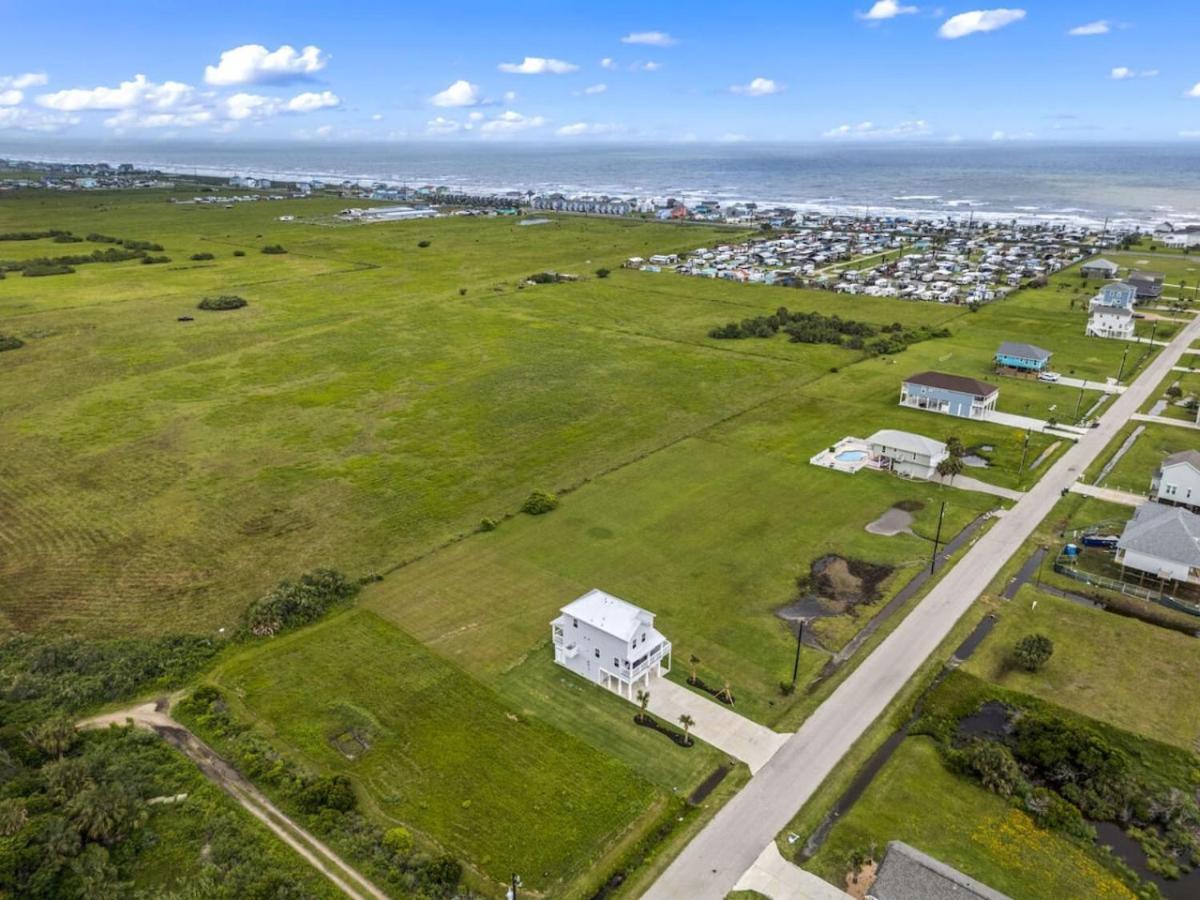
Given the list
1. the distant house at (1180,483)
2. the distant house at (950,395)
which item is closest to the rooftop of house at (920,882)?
the distant house at (1180,483)

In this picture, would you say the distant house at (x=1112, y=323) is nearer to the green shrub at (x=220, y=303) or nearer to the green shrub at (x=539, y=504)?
the green shrub at (x=539, y=504)

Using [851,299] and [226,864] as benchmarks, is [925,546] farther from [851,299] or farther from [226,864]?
[851,299]

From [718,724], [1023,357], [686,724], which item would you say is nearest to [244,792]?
[686,724]

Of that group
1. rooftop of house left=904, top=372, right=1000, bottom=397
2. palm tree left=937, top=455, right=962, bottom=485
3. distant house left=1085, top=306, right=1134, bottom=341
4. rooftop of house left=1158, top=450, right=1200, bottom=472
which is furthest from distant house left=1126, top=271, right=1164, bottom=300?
palm tree left=937, top=455, right=962, bottom=485

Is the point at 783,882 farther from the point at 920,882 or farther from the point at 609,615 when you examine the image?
the point at 609,615

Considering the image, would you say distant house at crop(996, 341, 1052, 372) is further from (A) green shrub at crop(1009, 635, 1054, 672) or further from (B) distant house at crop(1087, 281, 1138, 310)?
(A) green shrub at crop(1009, 635, 1054, 672)

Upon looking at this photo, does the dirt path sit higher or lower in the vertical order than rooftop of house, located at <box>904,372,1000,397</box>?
lower

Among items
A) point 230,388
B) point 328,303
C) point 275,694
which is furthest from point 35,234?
point 275,694
